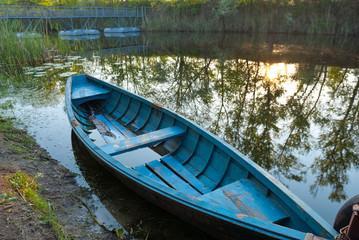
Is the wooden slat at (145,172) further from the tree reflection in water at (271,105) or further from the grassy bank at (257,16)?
the grassy bank at (257,16)

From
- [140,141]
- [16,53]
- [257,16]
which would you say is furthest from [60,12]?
[140,141]

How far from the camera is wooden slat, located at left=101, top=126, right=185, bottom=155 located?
3.60m

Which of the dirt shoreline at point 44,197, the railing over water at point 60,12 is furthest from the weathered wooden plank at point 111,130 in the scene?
the railing over water at point 60,12

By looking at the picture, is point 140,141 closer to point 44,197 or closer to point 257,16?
point 44,197

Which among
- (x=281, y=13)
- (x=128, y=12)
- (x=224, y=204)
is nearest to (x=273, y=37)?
(x=281, y=13)

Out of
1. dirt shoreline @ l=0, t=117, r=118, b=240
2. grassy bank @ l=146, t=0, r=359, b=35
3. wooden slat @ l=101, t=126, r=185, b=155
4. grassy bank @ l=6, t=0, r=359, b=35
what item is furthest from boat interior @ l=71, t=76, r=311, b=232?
grassy bank @ l=146, t=0, r=359, b=35

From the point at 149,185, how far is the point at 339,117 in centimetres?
542

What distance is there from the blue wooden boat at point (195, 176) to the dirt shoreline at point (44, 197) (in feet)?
2.01

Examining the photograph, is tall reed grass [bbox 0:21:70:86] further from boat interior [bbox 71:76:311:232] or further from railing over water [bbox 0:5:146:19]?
railing over water [bbox 0:5:146:19]

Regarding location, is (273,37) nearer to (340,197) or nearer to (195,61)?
(195,61)

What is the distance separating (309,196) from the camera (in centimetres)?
363

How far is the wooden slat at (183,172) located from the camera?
3.30 m

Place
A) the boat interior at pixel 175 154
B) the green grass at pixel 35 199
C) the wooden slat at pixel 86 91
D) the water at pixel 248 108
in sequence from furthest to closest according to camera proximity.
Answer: the wooden slat at pixel 86 91
the water at pixel 248 108
the boat interior at pixel 175 154
the green grass at pixel 35 199

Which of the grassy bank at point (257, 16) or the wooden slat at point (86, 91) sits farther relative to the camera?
the grassy bank at point (257, 16)
